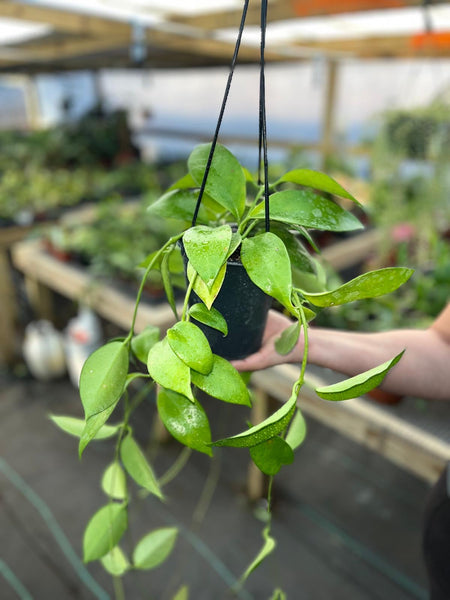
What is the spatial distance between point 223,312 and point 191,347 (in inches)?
3.9

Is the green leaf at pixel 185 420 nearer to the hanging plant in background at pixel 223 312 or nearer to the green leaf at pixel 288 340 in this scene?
the hanging plant in background at pixel 223 312

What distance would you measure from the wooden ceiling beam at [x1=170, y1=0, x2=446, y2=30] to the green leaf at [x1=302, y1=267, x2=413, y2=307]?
1.38 meters

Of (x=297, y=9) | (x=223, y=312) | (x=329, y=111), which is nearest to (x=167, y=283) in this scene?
(x=223, y=312)

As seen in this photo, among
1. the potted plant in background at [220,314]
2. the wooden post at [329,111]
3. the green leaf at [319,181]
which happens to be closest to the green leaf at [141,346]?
the potted plant in background at [220,314]

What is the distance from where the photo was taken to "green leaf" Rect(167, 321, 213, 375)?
34cm

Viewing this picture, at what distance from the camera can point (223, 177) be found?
→ 0.40 meters

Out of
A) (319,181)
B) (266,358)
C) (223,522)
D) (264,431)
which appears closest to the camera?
(264,431)

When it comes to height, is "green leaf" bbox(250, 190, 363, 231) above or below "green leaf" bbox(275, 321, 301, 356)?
above

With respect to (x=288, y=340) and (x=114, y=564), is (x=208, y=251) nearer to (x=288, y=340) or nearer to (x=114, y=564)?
(x=288, y=340)

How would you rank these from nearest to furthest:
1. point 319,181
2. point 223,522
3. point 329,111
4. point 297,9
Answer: point 319,181, point 223,522, point 297,9, point 329,111

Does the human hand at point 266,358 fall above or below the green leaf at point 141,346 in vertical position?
below

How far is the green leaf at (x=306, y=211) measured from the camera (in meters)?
0.37

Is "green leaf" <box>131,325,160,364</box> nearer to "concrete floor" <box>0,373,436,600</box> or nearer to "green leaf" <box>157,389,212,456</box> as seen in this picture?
"green leaf" <box>157,389,212,456</box>

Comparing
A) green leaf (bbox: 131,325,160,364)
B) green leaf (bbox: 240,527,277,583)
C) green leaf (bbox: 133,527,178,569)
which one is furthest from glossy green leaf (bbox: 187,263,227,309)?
green leaf (bbox: 133,527,178,569)
